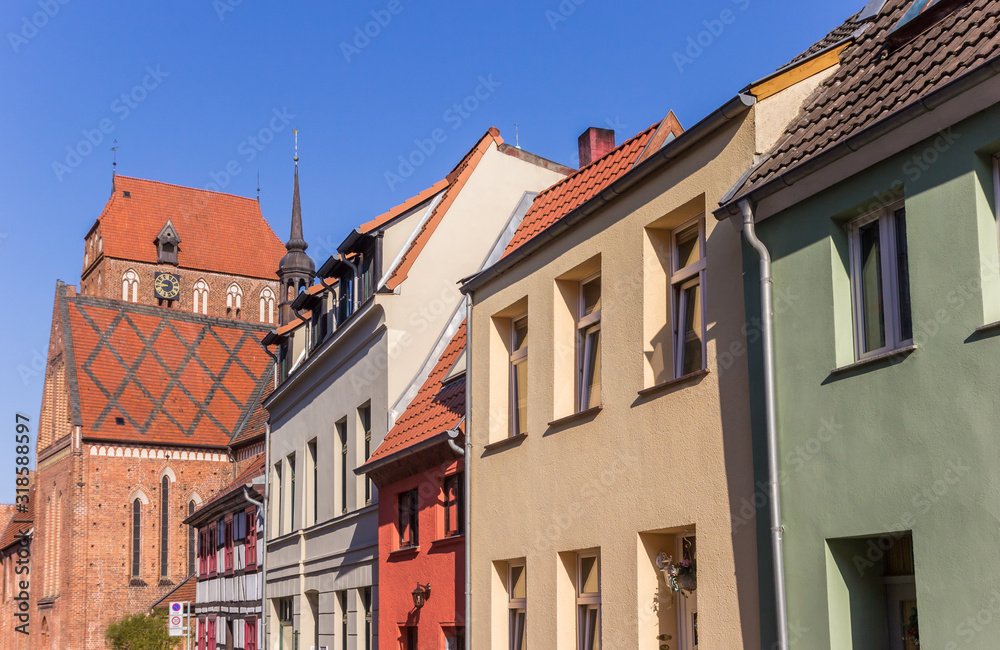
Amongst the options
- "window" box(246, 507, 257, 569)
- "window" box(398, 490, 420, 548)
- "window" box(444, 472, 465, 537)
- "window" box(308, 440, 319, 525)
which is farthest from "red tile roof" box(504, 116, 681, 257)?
"window" box(246, 507, 257, 569)

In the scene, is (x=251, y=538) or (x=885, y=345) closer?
(x=885, y=345)

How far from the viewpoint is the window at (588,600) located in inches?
455

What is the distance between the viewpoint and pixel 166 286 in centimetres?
8844

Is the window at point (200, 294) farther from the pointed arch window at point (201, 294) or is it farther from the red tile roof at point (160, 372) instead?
the red tile roof at point (160, 372)

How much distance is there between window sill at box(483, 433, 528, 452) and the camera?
1328 cm

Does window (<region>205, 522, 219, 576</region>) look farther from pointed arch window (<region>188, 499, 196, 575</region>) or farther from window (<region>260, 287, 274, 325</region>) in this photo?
window (<region>260, 287, 274, 325</region>)

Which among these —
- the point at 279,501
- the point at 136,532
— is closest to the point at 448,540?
the point at 279,501

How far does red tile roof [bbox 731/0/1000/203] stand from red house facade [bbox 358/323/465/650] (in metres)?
7.11

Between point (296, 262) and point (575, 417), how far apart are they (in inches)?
1829

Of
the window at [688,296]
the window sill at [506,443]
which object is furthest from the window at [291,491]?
the window at [688,296]

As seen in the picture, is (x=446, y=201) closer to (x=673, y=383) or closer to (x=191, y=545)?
(x=673, y=383)

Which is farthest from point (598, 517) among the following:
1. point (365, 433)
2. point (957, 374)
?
point (365, 433)

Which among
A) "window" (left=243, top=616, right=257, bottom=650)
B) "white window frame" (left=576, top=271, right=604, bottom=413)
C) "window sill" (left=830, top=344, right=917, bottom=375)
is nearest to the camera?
"window sill" (left=830, top=344, right=917, bottom=375)

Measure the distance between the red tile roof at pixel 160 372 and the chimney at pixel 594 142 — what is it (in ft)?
155
